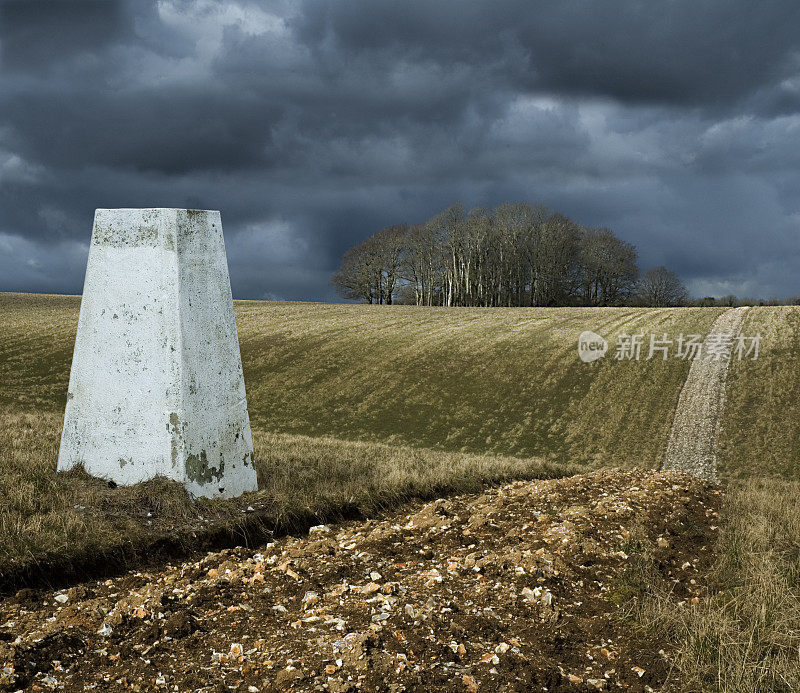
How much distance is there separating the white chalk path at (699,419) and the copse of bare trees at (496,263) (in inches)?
1608

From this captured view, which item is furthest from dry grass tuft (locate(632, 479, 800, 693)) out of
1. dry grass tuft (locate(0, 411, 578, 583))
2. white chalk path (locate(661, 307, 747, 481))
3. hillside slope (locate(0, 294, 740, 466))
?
hillside slope (locate(0, 294, 740, 466))

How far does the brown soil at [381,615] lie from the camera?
A: 382 cm

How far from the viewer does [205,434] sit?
7605 mm

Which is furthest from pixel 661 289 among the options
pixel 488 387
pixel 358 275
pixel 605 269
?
pixel 488 387

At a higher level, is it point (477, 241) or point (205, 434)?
point (477, 241)

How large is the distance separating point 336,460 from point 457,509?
3274mm

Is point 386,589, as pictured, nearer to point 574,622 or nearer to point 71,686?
point 574,622

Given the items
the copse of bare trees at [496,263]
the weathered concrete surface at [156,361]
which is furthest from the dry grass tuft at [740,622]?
the copse of bare trees at [496,263]

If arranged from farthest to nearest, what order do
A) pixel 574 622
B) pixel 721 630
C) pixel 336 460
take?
pixel 336 460
pixel 574 622
pixel 721 630

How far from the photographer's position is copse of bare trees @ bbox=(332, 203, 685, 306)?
254 ft

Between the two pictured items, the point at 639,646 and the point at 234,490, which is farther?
the point at 234,490

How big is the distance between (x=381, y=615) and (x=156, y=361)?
14.8 feet

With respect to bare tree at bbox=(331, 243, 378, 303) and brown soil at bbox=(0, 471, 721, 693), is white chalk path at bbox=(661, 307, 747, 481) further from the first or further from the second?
bare tree at bbox=(331, 243, 378, 303)

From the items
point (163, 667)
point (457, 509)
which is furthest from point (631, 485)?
point (163, 667)
